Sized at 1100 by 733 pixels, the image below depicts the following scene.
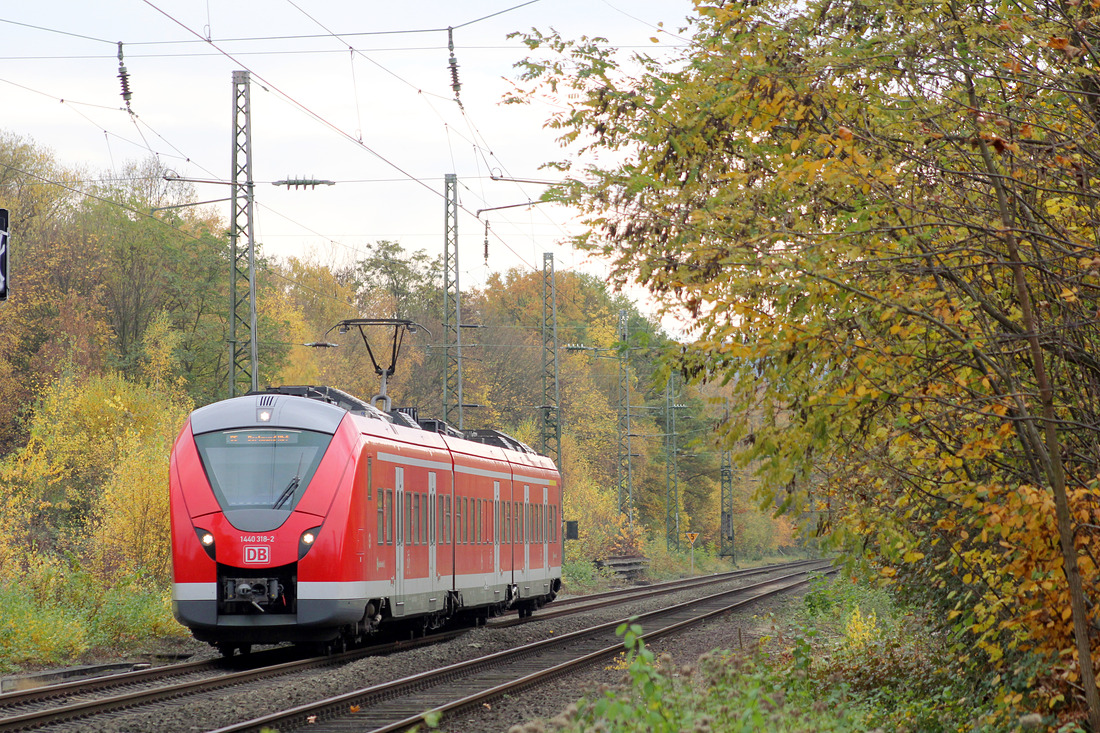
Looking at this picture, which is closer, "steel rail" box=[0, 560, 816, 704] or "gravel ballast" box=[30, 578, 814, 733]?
"gravel ballast" box=[30, 578, 814, 733]

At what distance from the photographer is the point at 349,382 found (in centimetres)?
6225

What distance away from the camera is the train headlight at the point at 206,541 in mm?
14602

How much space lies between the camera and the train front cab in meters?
14.5

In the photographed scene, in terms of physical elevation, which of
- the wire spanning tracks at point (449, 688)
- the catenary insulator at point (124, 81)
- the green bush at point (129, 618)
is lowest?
the wire spanning tracks at point (449, 688)

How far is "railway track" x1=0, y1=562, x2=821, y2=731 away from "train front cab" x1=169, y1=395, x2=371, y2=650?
48 cm

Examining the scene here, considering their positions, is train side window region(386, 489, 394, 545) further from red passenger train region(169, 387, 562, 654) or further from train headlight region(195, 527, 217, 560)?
train headlight region(195, 527, 217, 560)

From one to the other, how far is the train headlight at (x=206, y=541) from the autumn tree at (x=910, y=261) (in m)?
8.29

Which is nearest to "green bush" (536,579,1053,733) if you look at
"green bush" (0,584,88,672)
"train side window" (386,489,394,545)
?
"train side window" (386,489,394,545)

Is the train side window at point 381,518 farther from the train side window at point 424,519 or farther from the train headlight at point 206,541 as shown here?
the train headlight at point 206,541

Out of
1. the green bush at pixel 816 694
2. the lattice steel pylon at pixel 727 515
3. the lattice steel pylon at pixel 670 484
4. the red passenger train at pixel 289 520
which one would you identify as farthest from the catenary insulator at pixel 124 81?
the lattice steel pylon at pixel 727 515

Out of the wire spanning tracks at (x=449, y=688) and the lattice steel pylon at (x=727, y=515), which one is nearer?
the wire spanning tracks at (x=449, y=688)

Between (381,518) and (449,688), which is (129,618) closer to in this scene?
(381,518)

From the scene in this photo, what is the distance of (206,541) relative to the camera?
14641mm

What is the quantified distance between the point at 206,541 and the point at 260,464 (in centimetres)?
112
